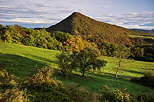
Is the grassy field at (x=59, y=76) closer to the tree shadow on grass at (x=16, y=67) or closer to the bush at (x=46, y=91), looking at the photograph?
the tree shadow on grass at (x=16, y=67)

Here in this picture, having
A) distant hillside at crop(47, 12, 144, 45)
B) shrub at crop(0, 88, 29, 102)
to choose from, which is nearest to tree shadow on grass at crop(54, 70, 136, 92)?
shrub at crop(0, 88, 29, 102)

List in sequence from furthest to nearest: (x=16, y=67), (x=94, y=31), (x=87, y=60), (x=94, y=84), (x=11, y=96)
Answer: (x=94, y=31), (x=87, y=60), (x=94, y=84), (x=16, y=67), (x=11, y=96)

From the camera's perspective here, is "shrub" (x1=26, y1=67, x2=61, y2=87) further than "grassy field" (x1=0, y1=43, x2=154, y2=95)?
No

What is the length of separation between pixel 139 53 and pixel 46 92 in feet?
326

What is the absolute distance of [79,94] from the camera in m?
11.6

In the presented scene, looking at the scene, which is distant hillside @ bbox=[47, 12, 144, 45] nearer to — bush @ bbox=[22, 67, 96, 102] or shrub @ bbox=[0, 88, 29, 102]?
bush @ bbox=[22, 67, 96, 102]

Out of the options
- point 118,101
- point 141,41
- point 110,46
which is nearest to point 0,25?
point 118,101

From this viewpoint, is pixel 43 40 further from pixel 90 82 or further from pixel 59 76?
pixel 90 82

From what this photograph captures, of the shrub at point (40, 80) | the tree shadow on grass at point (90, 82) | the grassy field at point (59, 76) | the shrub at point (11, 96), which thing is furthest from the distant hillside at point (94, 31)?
Answer: the shrub at point (11, 96)

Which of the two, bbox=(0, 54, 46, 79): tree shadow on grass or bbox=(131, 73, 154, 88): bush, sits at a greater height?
bbox=(0, 54, 46, 79): tree shadow on grass

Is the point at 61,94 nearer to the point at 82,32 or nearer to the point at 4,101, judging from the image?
the point at 4,101

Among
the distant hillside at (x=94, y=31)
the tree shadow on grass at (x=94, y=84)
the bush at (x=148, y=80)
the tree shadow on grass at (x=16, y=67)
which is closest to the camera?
the tree shadow on grass at (x=16, y=67)

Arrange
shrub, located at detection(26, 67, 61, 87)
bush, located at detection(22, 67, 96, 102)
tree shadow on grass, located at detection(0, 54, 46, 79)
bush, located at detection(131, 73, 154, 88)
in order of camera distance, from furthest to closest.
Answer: bush, located at detection(131, 73, 154, 88), tree shadow on grass, located at detection(0, 54, 46, 79), shrub, located at detection(26, 67, 61, 87), bush, located at detection(22, 67, 96, 102)

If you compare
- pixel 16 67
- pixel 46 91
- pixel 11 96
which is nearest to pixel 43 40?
pixel 16 67
